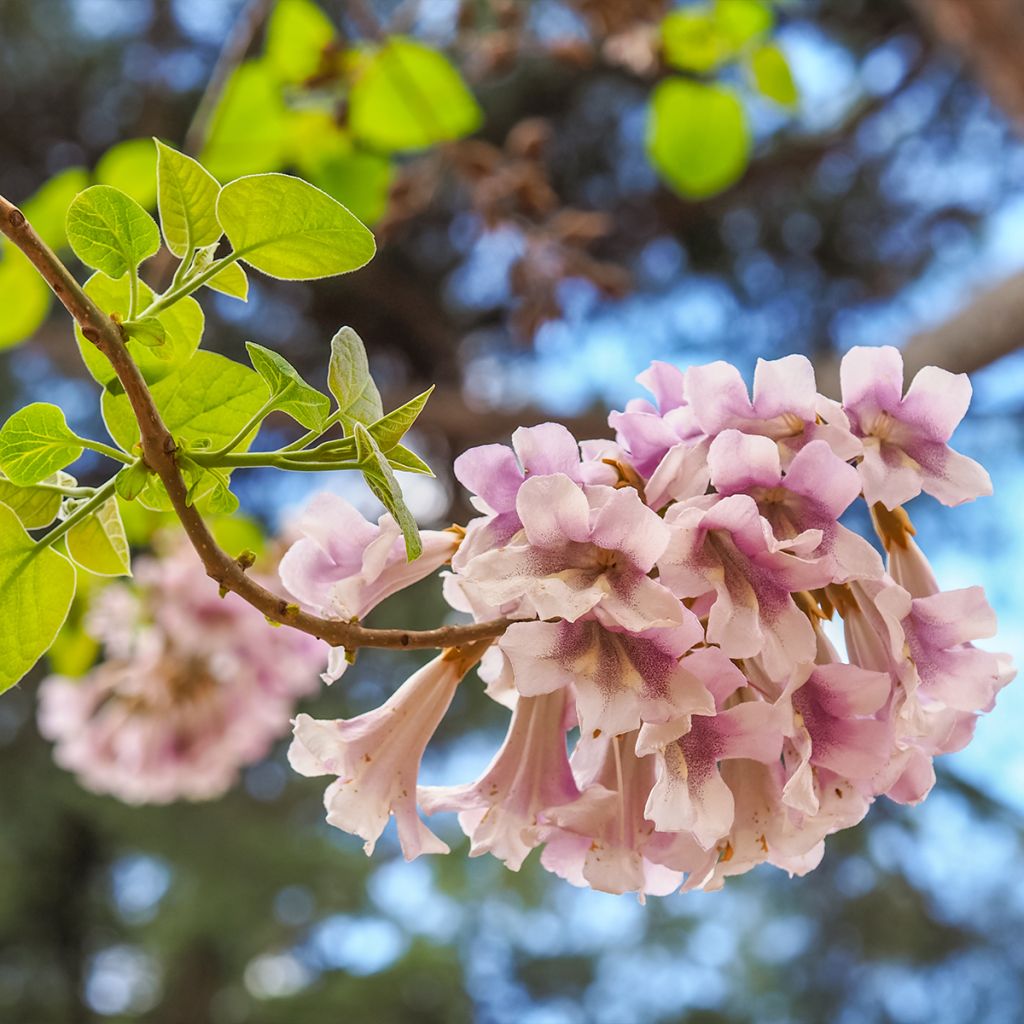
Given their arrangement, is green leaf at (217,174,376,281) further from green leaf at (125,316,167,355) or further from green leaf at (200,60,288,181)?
green leaf at (200,60,288,181)

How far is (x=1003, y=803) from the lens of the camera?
122 inches

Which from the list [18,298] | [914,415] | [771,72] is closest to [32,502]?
[914,415]

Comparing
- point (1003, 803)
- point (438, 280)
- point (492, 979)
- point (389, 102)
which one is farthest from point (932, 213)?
point (492, 979)

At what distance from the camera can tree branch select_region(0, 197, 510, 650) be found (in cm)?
25

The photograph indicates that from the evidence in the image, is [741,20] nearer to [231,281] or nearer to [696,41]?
[696,41]

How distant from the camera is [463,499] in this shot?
66.3 inches

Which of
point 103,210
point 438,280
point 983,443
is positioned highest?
point 103,210

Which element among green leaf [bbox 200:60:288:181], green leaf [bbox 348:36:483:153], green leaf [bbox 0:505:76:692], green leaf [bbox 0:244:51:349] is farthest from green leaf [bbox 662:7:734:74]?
green leaf [bbox 0:505:76:692]

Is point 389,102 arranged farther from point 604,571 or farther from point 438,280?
point 438,280

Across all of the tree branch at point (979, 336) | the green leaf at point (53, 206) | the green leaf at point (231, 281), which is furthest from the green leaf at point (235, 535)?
the tree branch at point (979, 336)

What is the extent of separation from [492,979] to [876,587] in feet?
12.6

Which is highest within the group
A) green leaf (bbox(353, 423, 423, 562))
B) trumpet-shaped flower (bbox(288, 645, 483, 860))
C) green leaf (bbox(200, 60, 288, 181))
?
green leaf (bbox(353, 423, 423, 562))

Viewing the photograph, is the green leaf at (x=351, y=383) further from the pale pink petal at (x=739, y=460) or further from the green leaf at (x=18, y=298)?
the green leaf at (x=18, y=298)

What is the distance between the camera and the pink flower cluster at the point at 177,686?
108 cm
